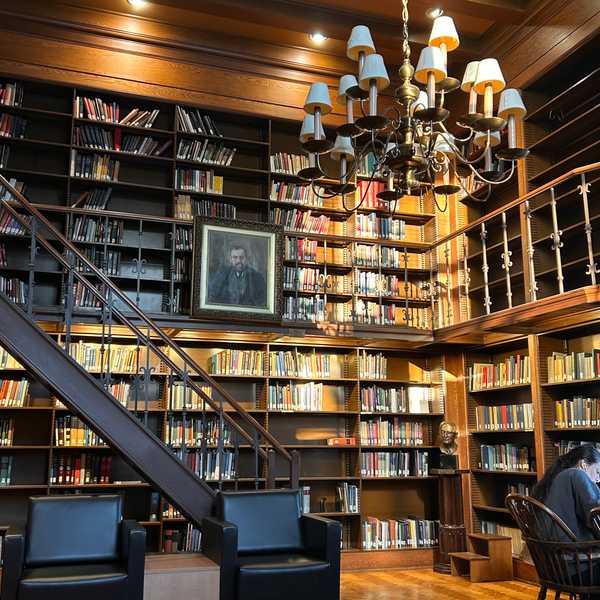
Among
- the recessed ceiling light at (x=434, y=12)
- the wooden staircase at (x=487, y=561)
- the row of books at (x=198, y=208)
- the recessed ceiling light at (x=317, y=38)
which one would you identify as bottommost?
the wooden staircase at (x=487, y=561)

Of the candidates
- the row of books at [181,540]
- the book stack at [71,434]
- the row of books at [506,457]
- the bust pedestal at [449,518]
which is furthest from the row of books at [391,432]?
the book stack at [71,434]

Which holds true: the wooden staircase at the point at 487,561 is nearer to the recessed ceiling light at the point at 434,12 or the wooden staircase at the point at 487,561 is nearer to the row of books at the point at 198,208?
the row of books at the point at 198,208

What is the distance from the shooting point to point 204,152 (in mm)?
7129

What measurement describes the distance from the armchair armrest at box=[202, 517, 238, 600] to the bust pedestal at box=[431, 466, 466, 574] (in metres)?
2.93

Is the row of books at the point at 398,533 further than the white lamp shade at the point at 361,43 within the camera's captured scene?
Yes

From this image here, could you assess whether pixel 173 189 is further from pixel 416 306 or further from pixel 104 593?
pixel 104 593

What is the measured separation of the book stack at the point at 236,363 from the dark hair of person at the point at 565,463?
3371 millimetres

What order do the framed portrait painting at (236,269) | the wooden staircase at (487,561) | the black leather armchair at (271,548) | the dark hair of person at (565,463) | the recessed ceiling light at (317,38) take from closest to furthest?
the dark hair of person at (565,463), the black leather armchair at (271,548), the wooden staircase at (487,561), the framed portrait painting at (236,269), the recessed ceiling light at (317,38)

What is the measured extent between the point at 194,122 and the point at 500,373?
3807mm

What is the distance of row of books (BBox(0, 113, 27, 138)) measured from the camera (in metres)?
6.61

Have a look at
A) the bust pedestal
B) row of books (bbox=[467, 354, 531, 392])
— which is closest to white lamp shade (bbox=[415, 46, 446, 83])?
row of books (bbox=[467, 354, 531, 392])

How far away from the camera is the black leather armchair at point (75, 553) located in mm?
3846

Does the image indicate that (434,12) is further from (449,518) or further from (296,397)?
(449,518)

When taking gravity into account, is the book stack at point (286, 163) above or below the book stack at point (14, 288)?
above
